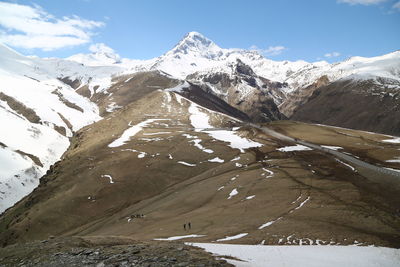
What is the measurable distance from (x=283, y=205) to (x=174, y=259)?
38.6m

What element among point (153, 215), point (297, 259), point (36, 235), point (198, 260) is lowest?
point (36, 235)

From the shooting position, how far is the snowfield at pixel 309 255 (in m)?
29.0

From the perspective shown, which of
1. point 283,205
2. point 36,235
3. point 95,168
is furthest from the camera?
point 95,168

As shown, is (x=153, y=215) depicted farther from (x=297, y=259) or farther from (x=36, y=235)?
(x=297, y=259)

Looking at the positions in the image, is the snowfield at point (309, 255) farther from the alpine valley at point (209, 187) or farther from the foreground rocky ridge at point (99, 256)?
the foreground rocky ridge at point (99, 256)

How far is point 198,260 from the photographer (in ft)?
82.7

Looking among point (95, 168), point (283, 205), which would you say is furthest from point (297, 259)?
point (95, 168)

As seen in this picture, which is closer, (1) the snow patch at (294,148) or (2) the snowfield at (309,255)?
(2) the snowfield at (309,255)

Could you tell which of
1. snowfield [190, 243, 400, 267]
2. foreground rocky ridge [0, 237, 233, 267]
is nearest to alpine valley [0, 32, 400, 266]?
foreground rocky ridge [0, 237, 233, 267]

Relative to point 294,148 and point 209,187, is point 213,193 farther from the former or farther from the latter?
point 294,148

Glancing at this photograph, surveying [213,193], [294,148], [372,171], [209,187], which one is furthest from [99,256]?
[294,148]

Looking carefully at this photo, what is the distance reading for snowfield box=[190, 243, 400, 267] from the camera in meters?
29.0

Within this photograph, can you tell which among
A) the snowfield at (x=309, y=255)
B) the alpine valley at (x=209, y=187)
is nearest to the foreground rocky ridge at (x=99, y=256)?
the alpine valley at (x=209, y=187)

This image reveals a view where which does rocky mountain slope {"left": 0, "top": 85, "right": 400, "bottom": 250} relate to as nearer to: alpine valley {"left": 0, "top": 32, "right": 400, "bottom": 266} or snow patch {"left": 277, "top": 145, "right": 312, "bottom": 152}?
alpine valley {"left": 0, "top": 32, "right": 400, "bottom": 266}
